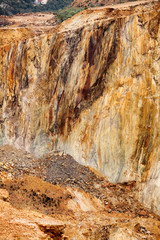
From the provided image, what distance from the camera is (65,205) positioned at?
10680 millimetres

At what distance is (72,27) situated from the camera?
16.0 meters

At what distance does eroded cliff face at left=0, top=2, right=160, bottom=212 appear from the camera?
37.8 feet

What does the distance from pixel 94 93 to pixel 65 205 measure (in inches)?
260

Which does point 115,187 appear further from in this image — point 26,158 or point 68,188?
point 26,158

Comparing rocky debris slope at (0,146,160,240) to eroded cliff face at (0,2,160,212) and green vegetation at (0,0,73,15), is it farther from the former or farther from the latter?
green vegetation at (0,0,73,15)

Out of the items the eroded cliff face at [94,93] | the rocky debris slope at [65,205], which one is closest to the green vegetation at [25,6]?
the eroded cliff face at [94,93]

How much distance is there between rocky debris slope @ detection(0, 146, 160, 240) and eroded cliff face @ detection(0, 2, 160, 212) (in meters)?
0.72

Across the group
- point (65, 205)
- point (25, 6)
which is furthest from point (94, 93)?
point (25, 6)

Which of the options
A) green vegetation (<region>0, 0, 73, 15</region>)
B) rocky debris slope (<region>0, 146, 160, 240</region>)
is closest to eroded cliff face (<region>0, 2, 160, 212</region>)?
rocky debris slope (<region>0, 146, 160, 240</region>)

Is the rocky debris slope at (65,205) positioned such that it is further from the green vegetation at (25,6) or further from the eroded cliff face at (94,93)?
the green vegetation at (25,6)

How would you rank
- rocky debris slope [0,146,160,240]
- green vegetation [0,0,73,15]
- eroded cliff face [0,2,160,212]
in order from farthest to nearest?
green vegetation [0,0,73,15] → eroded cliff face [0,2,160,212] → rocky debris slope [0,146,160,240]

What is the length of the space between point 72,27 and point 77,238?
43.5 ft

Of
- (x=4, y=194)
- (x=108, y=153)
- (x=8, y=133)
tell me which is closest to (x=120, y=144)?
(x=108, y=153)

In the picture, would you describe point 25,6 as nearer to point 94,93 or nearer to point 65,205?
point 94,93
